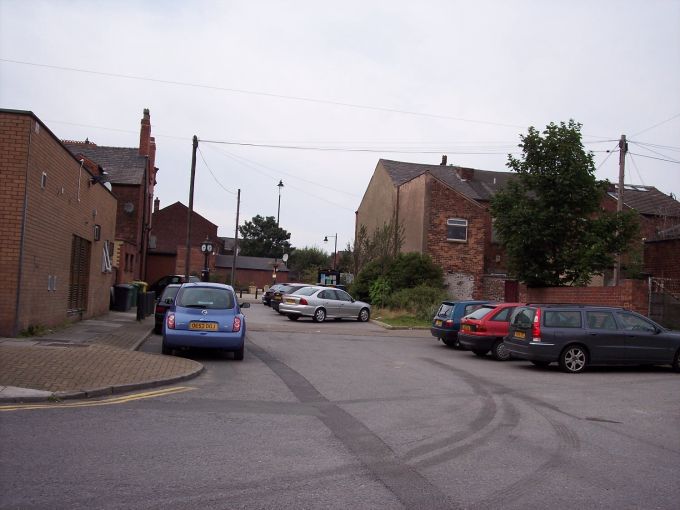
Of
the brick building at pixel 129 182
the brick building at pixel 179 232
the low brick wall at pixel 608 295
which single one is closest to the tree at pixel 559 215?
the low brick wall at pixel 608 295

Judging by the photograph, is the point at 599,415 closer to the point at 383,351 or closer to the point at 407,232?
the point at 383,351

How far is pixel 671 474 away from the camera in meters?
6.46

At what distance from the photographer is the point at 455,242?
35.9 metres

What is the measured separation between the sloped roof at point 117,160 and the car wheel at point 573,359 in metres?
28.9

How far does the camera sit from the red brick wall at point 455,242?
117 ft

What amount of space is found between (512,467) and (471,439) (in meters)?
1.20

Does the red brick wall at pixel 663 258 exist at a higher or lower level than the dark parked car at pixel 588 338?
higher

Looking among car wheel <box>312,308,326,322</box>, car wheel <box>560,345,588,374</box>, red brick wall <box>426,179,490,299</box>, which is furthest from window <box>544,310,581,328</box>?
red brick wall <box>426,179,490,299</box>

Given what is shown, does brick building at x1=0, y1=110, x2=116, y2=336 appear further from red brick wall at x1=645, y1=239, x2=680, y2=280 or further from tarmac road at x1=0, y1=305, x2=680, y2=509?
red brick wall at x1=645, y1=239, x2=680, y2=280

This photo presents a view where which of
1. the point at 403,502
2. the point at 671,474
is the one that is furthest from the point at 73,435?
the point at 671,474

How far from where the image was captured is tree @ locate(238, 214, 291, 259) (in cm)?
10625

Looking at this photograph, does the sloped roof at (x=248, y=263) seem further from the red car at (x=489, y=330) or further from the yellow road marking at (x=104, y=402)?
the yellow road marking at (x=104, y=402)

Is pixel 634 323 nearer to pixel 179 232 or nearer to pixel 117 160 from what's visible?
pixel 117 160

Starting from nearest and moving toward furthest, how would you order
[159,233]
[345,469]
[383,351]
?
[345,469]
[383,351]
[159,233]
